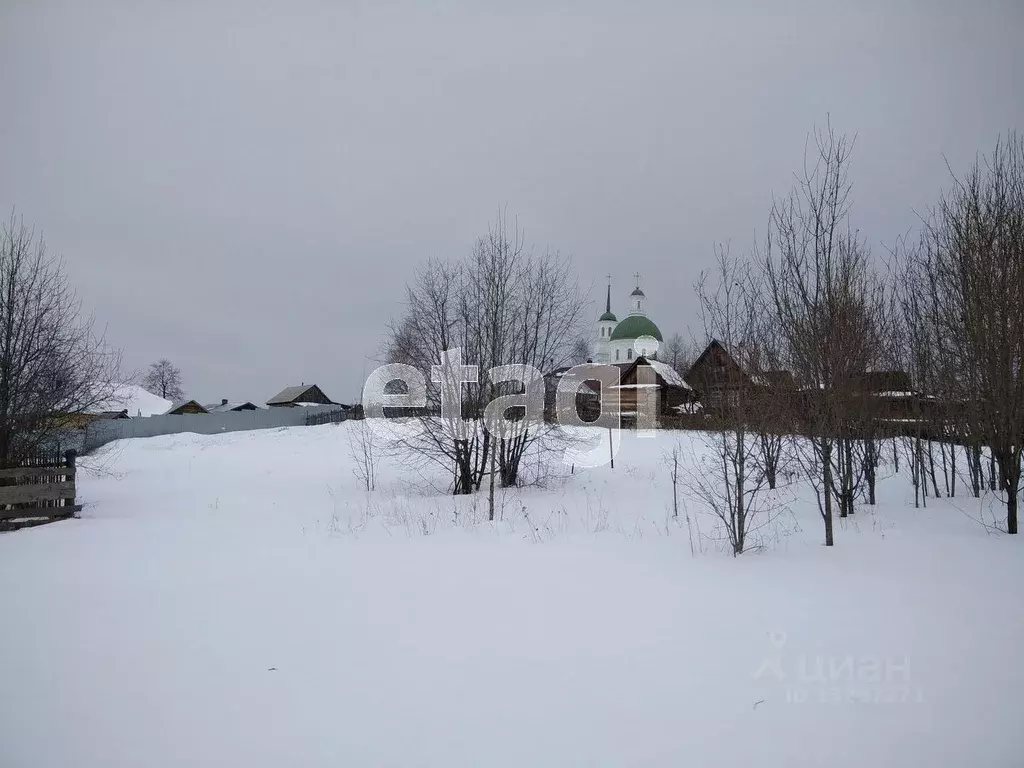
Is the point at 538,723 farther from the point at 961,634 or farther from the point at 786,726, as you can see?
the point at 961,634

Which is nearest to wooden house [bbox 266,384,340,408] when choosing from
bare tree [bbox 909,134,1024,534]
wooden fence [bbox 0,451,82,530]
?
wooden fence [bbox 0,451,82,530]

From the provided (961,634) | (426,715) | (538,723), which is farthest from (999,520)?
(426,715)

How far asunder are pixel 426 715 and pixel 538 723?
2.05ft

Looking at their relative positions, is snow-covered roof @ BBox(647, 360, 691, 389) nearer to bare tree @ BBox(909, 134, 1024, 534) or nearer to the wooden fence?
bare tree @ BBox(909, 134, 1024, 534)

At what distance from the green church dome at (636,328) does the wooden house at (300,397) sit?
36193 mm

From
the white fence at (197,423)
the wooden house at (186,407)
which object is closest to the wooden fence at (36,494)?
the white fence at (197,423)

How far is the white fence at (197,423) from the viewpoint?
1169 inches

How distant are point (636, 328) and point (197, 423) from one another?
44.8 m

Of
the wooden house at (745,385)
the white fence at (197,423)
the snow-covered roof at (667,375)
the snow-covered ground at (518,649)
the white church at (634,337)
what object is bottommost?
the snow-covered ground at (518,649)

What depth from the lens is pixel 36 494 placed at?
8914 mm

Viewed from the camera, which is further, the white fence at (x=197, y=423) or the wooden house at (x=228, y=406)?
the wooden house at (x=228, y=406)

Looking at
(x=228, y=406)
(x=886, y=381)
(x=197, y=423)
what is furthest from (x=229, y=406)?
(x=886, y=381)

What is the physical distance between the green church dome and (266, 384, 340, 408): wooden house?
119 ft

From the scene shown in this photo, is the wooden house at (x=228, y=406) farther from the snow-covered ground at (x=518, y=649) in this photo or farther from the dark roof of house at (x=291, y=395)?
the snow-covered ground at (x=518, y=649)
